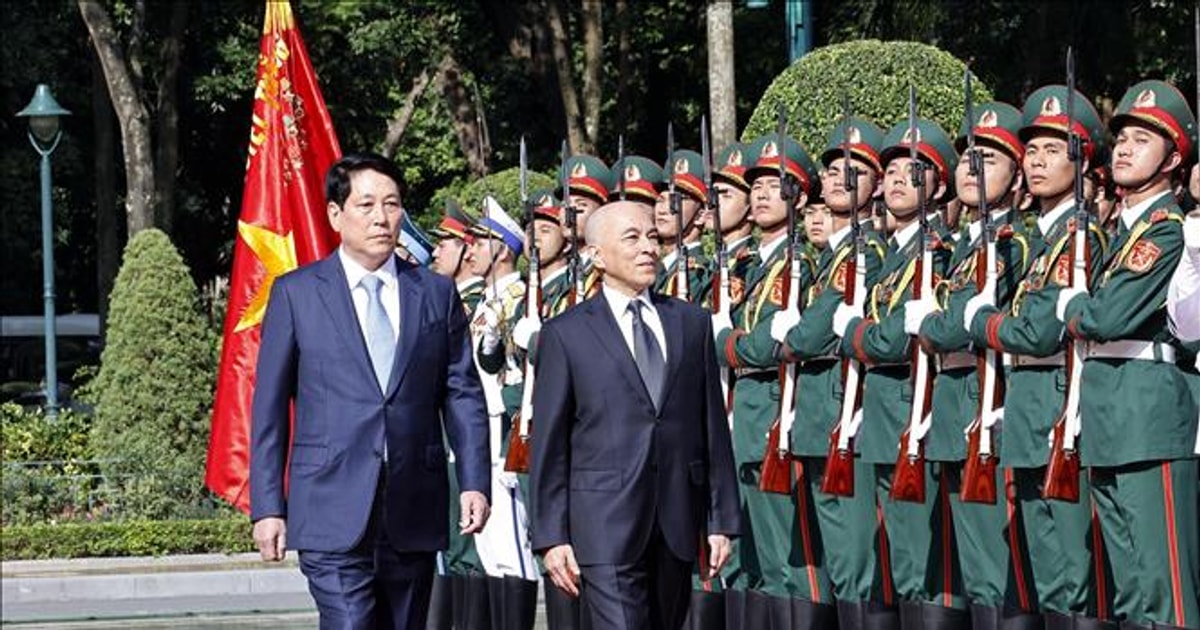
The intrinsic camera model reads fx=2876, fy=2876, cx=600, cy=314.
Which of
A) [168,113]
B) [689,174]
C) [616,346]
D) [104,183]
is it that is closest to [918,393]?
[616,346]

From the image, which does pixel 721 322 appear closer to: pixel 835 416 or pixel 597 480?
pixel 835 416

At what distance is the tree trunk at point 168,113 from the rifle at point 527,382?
58.8 feet

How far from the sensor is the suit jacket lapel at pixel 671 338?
8695mm

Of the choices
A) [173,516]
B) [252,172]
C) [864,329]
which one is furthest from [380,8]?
[864,329]

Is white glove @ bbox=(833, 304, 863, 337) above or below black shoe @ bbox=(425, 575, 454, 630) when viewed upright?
above

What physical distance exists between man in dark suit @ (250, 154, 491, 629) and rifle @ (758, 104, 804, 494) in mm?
2633

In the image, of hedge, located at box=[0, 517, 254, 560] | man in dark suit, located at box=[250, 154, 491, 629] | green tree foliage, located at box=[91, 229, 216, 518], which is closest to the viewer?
man in dark suit, located at box=[250, 154, 491, 629]

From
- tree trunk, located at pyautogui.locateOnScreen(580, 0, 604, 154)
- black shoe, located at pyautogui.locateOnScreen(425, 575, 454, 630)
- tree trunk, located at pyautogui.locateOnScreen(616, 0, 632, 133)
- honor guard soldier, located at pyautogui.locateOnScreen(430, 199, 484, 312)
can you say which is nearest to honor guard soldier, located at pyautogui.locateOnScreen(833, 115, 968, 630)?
black shoe, located at pyautogui.locateOnScreen(425, 575, 454, 630)

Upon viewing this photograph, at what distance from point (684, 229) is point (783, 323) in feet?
4.30

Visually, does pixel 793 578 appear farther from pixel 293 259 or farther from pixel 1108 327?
pixel 293 259

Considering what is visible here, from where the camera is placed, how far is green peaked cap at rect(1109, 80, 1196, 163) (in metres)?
9.28

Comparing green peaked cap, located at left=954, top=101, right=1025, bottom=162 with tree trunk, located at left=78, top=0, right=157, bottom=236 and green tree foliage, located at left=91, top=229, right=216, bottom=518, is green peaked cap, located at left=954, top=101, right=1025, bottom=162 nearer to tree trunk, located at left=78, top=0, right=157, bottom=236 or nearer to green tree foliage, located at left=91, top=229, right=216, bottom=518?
green tree foliage, located at left=91, top=229, right=216, bottom=518

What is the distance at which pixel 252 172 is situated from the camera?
598 inches

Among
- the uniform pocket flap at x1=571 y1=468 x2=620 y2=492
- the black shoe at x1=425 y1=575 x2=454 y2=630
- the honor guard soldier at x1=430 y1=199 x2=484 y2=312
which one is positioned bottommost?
the black shoe at x1=425 y1=575 x2=454 y2=630
